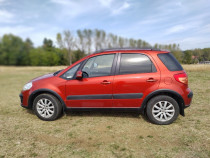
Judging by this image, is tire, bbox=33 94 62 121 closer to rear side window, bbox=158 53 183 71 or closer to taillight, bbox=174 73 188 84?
rear side window, bbox=158 53 183 71

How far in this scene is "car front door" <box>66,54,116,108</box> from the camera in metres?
3.12

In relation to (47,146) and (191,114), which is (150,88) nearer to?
(191,114)

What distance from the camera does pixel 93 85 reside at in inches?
124

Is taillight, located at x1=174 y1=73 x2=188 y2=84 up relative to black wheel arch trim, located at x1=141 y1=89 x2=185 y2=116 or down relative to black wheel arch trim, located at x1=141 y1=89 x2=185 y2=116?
up

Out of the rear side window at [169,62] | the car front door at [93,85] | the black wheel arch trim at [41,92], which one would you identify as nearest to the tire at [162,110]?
the rear side window at [169,62]

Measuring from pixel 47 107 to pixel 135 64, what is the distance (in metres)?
2.38

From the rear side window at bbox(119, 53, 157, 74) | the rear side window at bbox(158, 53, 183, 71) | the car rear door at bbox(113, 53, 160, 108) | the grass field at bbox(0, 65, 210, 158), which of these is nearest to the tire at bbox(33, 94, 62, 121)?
the grass field at bbox(0, 65, 210, 158)

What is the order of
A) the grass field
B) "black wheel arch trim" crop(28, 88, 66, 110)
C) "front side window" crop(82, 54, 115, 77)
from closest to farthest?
1. the grass field
2. "front side window" crop(82, 54, 115, 77)
3. "black wheel arch trim" crop(28, 88, 66, 110)

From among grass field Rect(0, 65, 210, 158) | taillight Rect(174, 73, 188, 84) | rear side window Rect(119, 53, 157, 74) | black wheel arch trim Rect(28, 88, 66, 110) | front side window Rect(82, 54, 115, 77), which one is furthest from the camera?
black wheel arch trim Rect(28, 88, 66, 110)

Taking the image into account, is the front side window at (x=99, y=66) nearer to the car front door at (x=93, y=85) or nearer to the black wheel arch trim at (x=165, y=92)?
the car front door at (x=93, y=85)

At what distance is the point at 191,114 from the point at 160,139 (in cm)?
159

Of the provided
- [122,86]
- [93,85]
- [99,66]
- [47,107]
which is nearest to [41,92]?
[47,107]

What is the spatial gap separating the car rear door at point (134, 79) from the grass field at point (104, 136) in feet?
1.92

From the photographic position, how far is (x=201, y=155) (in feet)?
7.01
